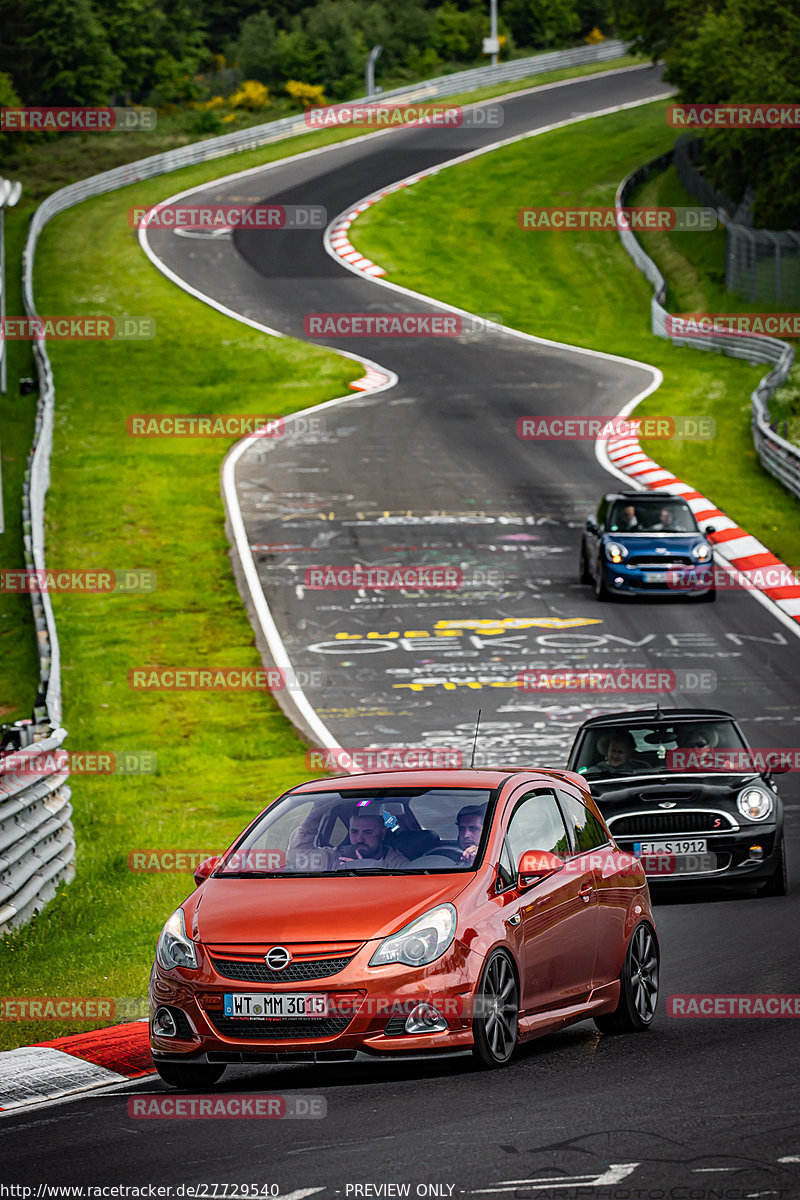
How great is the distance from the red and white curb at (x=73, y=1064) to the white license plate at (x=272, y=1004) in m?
1.08

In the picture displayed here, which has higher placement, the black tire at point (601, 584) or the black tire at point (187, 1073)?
the black tire at point (187, 1073)

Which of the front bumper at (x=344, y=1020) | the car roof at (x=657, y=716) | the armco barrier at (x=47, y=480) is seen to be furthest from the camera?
the car roof at (x=657, y=716)

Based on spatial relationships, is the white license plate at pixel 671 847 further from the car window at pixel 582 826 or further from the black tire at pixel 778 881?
the car window at pixel 582 826

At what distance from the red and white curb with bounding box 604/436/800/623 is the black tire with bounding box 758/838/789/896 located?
1307cm

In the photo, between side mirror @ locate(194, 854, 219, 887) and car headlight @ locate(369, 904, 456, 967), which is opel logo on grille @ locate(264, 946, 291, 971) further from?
side mirror @ locate(194, 854, 219, 887)

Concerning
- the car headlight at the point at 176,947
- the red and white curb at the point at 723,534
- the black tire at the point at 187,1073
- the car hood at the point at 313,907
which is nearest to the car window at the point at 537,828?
the car hood at the point at 313,907

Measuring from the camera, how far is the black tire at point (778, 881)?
14023 mm

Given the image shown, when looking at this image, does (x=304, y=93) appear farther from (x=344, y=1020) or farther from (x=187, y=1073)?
(x=344, y=1020)

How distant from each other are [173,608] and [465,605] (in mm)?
4699

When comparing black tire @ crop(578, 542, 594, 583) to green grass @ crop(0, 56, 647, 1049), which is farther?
black tire @ crop(578, 542, 594, 583)

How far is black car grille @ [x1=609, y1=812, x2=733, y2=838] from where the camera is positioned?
14.1 meters

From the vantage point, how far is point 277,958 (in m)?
8.10

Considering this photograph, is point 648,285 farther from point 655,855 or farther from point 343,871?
point 343,871

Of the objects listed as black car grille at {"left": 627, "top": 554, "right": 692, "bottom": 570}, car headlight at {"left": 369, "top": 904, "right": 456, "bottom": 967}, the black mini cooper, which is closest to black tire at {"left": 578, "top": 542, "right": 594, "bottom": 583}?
black car grille at {"left": 627, "top": 554, "right": 692, "bottom": 570}
